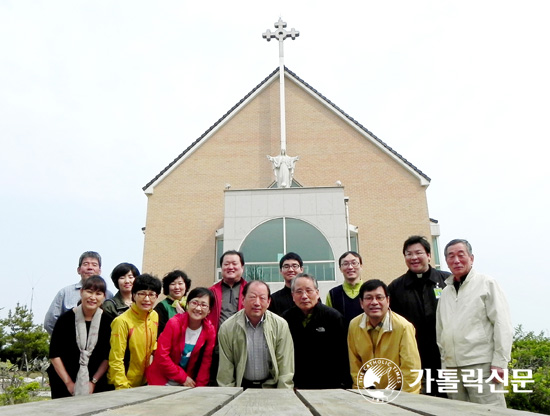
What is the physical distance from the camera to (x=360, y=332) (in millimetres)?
3762

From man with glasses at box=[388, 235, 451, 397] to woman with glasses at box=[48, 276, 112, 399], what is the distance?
2.83m

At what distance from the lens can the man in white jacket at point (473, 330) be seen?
3.73 meters

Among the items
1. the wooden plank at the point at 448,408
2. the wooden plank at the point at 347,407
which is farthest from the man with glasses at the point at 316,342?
the wooden plank at the point at 448,408

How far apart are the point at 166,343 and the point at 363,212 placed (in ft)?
50.6

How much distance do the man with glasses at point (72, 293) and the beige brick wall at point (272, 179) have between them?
527 inches

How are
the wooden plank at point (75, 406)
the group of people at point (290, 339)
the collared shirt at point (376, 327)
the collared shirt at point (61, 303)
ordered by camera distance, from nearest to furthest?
the wooden plank at point (75, 406)
the collared shirt at point (376, 327)
the group of people at point (290, 339)
the collared shirt at point (61, 303)

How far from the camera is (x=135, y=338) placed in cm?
405

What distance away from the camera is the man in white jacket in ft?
12.2

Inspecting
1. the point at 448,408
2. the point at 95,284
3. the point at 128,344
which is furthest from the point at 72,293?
the point at 448,408

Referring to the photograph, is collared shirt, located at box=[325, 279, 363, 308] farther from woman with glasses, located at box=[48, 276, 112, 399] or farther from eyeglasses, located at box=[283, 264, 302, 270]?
woman with glasses, located at box=[48, 276, 112, 399]

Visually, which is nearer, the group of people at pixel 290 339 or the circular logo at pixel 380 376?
the circular logo at pixel 380 376

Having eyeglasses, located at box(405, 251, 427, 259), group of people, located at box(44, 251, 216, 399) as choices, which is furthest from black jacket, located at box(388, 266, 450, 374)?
group of people, located at box(44, 251, 216, 399)

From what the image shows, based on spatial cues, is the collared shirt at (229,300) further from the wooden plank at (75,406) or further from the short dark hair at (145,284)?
the wooden plank at (75,406)

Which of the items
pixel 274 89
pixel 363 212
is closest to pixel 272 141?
pixel 274 89
